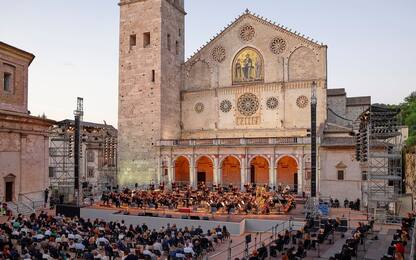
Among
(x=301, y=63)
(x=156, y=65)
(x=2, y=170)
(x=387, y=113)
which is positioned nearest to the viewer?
(x=387, y=113)

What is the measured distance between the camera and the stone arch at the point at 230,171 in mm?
44000

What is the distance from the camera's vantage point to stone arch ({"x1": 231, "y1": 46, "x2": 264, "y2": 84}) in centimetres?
4328

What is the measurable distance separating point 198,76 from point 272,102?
9.72 meters

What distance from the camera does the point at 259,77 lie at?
43344 millimetres

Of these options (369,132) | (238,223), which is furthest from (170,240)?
(369,132)

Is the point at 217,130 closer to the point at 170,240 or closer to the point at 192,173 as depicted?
the point at 192,173

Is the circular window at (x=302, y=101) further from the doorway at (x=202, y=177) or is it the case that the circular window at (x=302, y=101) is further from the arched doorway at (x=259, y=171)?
the doorway at (x=202, y=177)

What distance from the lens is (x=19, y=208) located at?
28.9 m

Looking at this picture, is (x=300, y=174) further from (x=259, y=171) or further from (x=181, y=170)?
(x=181, y=170)

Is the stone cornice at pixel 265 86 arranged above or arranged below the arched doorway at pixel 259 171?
above

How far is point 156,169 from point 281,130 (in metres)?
14.4

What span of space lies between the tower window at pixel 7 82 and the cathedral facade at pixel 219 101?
51.9 feet

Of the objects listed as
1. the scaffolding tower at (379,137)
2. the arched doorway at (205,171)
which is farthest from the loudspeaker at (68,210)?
the scaffolding tower at (379,137)

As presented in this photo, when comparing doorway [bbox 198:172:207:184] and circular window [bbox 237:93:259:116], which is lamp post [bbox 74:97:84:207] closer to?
doorway [bbox 198:172:207:184]
